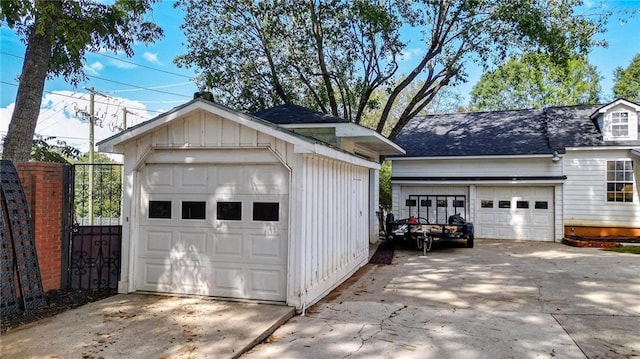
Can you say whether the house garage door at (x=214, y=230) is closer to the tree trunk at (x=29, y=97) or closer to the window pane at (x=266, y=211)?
the window pane at (x=266, y=211)

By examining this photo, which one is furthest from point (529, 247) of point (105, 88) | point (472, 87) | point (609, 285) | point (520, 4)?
point (472, 87)

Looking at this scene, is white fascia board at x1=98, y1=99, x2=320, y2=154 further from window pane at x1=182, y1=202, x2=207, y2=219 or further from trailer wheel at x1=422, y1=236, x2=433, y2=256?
trailer wheel at x1=422, y1=236, x2=433, y2=256

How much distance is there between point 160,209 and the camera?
6418 millimetres

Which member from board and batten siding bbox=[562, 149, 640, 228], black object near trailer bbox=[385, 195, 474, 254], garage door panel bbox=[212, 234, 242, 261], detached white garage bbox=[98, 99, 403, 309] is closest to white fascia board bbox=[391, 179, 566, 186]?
board and batten siding bbox=[562, 149, 640, 228]

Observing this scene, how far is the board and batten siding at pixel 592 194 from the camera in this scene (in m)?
13.8

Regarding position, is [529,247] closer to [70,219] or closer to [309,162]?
[309,162]

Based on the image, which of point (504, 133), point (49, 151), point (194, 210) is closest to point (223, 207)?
point (194, 210)

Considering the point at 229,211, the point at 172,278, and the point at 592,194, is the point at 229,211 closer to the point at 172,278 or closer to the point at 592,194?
the point at 172,278

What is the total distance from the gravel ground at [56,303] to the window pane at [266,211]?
2.67 metres

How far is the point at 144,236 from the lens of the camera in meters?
6.45

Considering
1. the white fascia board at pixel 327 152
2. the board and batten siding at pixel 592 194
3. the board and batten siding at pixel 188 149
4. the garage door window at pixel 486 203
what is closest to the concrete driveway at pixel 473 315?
the white fascia board at pixel 327 152

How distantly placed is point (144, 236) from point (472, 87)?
33.4 metres

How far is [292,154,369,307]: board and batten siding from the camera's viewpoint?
5.81 meters

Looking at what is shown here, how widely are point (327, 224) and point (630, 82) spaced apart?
33.2m
